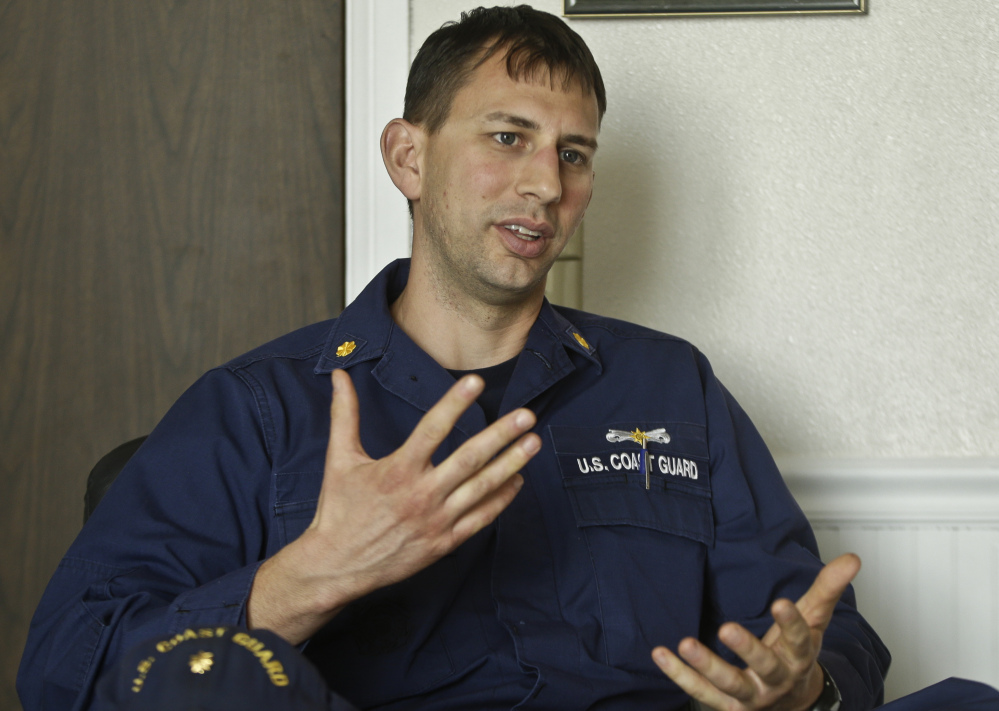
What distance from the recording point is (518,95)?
3.96 feet

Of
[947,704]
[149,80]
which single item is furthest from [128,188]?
[947,704]

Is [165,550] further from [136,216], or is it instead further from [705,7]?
[705,7]

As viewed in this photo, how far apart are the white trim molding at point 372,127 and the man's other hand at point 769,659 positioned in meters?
1.03

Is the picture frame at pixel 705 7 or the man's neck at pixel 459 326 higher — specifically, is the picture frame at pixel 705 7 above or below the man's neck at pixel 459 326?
above

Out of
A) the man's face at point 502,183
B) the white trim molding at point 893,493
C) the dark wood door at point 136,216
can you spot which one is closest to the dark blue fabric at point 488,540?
the man's face at point 502,183

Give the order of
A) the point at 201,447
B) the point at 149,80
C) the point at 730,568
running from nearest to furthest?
1. the point at 201,447
2. the point at 730,568
3. the point at 149,80

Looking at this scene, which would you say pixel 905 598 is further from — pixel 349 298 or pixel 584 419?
pixel 349 298

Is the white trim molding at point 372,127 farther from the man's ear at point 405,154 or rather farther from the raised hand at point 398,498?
the raised hand at point 398,498

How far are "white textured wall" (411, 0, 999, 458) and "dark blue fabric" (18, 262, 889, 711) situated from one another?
17.1 inches

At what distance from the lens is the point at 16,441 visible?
1.77 meters

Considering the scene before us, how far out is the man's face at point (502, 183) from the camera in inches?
46.8

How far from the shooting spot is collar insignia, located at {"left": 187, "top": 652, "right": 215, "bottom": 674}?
645 mm

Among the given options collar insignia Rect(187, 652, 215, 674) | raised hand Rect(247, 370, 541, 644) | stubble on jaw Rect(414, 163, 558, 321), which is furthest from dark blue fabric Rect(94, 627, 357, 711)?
stubble on jaw Rect(414, 163, 558, 321)

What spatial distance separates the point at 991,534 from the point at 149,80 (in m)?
1.77
